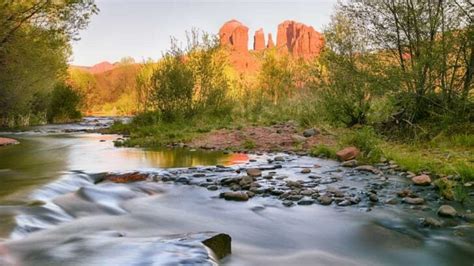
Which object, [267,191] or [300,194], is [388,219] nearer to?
[300,194]

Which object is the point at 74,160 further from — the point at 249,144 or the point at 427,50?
the point at 427,50

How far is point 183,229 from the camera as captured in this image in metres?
5.93

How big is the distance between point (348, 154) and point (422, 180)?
330 centimetres

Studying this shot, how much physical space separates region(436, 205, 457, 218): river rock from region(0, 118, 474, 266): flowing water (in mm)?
329

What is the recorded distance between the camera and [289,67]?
1462 inches

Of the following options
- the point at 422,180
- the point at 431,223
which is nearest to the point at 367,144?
the point at 422,180

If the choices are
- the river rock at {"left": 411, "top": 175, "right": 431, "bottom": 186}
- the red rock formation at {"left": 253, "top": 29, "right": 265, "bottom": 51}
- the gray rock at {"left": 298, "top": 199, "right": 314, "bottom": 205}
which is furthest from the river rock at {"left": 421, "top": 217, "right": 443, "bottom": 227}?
the red rock formation at {"left": 253, "top": 29, "right": 265, "bottom": 51}

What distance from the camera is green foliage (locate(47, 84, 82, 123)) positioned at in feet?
122

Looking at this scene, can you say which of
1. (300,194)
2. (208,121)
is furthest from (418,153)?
(208,121)

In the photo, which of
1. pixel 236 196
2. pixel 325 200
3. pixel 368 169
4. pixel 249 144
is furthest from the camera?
pixel 249 144

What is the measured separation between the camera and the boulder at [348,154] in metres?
11.2

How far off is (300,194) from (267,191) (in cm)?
62

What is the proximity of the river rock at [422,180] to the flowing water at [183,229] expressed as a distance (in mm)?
424

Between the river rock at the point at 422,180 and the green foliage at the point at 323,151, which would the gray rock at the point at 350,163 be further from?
the river rock at the point at 422,180
